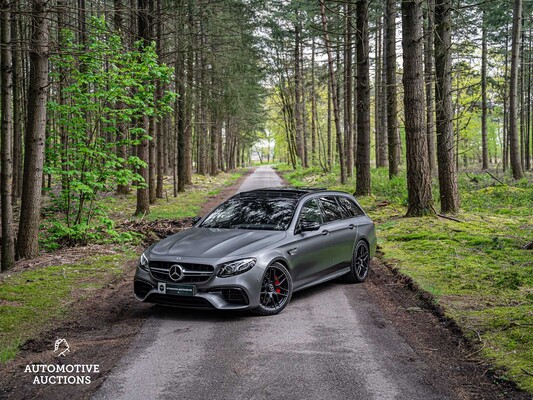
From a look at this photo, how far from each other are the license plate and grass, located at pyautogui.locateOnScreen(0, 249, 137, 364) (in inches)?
57.6

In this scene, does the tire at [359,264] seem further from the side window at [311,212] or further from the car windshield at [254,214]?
the car windshield at [254,214]

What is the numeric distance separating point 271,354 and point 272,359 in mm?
141

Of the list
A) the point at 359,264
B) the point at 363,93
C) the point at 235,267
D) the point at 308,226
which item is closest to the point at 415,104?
the point at 363,93

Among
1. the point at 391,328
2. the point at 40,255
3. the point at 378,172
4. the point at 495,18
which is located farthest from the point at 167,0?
the point at 495,18

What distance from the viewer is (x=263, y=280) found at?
264 inches

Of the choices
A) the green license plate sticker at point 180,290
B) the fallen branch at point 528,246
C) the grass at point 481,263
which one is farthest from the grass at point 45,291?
the fallen branch at point 528,246

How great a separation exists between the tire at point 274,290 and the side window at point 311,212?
1.17 metres

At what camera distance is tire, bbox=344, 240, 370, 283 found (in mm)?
8828

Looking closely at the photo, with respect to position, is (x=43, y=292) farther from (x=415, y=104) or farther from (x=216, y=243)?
(x=415, y=104)

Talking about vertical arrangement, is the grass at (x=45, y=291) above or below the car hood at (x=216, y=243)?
below

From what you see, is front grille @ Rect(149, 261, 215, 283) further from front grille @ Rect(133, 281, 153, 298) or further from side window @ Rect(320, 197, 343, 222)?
side window @ Rect(320, 197, 343, 222)

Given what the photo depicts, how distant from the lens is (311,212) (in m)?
8.21

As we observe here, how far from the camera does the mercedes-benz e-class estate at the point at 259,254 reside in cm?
647

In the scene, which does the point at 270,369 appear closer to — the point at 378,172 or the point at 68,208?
the point at 68,208
